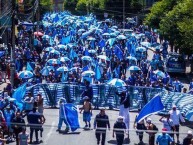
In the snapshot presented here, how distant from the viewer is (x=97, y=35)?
5212 cm

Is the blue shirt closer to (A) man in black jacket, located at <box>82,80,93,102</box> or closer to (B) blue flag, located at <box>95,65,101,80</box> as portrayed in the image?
(A) man in black jacket, located at <box>82,80,93,102</box>

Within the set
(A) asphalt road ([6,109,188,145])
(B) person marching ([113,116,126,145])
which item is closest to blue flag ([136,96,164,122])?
(A) asphalt road ([6,109,188,145])

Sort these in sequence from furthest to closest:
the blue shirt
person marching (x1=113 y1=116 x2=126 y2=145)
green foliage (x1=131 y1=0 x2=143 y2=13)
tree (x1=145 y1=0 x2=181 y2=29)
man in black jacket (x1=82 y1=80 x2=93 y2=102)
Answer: green foliage (x1=131 y1=0 x2=143 y2=13), tree (x1=145 y1=0 x2=181 y2=29), man in black jacket (x1=82 y1=80 x2=93 y2=102), person marching (x1=113 y1=116 x2=126 y2=145), the blue shirt

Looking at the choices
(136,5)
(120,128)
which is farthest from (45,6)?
(120,128)

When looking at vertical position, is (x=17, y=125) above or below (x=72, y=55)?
below

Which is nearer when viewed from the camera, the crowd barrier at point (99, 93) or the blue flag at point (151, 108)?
the blue flag at point (151, 108)

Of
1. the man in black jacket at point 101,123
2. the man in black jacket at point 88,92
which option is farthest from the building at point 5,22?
the man in black jacket at point 101,123

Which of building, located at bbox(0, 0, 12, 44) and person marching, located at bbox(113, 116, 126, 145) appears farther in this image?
building, located at bbox(0, 0, 12, 44)

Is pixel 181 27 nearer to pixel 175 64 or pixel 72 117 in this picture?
pixel 175 64

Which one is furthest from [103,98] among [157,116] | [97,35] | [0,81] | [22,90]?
[97,35]

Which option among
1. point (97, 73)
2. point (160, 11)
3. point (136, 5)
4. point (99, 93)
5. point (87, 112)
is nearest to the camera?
point (87, 112)

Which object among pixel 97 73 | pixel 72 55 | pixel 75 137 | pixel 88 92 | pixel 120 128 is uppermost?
pixel 72 55

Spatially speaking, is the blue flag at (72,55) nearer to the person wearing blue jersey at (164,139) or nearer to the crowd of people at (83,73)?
the crowd of people at (83,73)

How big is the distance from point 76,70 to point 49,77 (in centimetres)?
150
